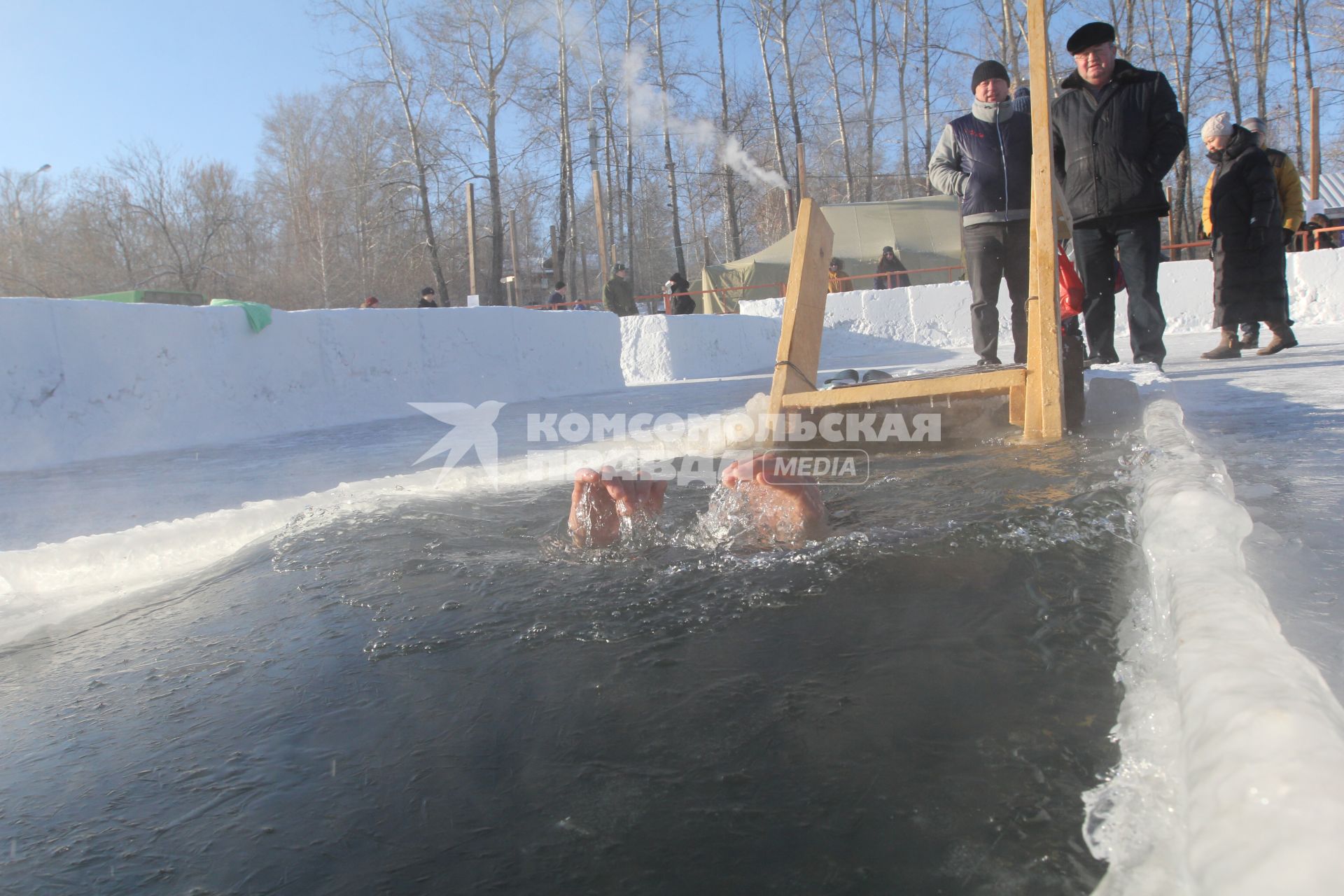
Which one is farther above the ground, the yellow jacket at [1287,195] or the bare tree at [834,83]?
the bare tree at [834,83]

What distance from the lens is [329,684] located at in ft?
4.86

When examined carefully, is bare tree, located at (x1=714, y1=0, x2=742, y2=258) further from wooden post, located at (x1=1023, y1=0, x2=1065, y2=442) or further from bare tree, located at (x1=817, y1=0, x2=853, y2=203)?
wooden post, located at (x1=1023, y1=0, x2=1065, y2=442)

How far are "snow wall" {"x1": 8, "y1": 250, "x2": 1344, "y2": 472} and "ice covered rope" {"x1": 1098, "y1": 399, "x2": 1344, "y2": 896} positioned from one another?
5487 mm

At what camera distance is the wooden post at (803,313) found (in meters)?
3.65

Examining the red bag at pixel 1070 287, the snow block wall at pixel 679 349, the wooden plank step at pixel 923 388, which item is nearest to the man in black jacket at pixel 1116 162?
the red bag at pixel 1070 287

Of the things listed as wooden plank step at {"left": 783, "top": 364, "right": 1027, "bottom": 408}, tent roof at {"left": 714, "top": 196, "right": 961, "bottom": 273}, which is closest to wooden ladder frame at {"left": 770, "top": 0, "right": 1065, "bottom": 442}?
wooden plank step at {"left": 783, "top": 364, "right": 1027, "bottom": 408}

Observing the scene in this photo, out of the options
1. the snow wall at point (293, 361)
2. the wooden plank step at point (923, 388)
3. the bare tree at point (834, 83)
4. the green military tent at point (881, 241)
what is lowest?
the wooden plank step at point (923, 388)

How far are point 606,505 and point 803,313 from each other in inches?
73.1

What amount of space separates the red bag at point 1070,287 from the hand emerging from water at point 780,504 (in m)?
2.88

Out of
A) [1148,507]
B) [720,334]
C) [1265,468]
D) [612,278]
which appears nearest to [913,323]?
[720,334]

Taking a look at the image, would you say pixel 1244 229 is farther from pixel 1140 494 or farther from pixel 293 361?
pixel 293 361

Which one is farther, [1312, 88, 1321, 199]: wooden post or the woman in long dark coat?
[1312, 88, 1321, 199]: wooden post

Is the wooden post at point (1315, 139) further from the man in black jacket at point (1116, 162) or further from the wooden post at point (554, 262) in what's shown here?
the wooden post at point (554, 262)

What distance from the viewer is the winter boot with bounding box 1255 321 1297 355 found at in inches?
229
